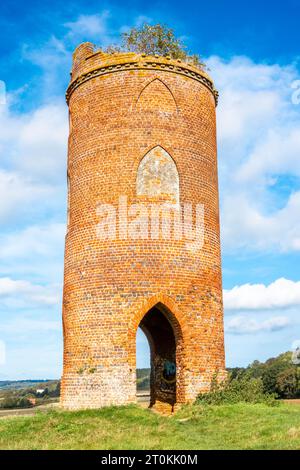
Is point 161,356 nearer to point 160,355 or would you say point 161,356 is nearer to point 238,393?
point 160,355

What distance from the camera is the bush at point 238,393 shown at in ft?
41.9

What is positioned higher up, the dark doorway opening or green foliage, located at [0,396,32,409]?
the dark doorway opening

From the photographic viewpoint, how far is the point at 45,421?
11.3 metres

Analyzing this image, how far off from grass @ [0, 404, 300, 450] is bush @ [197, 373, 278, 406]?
0.58m

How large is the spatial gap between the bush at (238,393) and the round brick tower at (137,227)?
11.9 inches


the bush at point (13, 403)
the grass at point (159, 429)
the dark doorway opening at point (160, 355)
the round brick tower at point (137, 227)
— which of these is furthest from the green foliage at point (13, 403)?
the grass at point (159, 429)

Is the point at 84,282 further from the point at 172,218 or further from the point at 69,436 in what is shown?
the point at 69,436

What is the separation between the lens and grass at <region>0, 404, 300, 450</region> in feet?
28.3

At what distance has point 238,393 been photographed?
1308 centimetres

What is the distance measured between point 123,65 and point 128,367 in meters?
8.33

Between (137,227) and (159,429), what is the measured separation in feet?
17.5

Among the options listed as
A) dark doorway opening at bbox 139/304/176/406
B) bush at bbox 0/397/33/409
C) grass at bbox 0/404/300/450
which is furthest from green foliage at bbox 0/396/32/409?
grass at bbox 0/404/300/450

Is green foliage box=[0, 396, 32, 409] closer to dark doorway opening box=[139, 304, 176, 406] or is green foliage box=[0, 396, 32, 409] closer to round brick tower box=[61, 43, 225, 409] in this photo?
dark doorway opening box=[139, 304, 176, 406]
